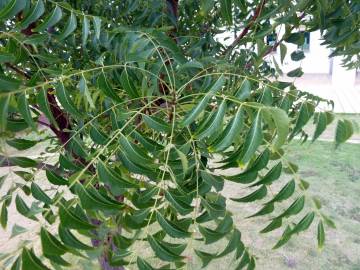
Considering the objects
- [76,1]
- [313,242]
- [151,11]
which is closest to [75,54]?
[76,1]

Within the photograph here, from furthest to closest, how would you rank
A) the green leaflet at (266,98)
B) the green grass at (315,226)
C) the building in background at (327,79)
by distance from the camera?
1. the building in background at (327,79)
2. the green grass at (315,226)
3. the green leaflet at (266,98)

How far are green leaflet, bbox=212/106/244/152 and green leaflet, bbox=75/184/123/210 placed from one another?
0.57 feet

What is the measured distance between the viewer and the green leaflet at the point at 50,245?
0.48 meters

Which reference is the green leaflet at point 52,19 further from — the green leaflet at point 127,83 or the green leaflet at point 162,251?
the green leaflet at point 162,251

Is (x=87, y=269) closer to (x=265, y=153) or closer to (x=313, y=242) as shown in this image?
(x=265, y=153)

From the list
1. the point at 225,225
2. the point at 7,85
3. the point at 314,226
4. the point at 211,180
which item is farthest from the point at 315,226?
the point at 7,85

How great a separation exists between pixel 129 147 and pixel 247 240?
2.34 metres

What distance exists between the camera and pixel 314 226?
109 inches

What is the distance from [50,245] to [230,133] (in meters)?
0.29

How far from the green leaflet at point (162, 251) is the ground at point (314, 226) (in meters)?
1.15

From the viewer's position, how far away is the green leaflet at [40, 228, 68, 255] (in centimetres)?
48

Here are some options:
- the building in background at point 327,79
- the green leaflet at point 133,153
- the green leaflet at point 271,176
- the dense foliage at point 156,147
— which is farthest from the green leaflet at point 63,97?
the building in background at point 327,79

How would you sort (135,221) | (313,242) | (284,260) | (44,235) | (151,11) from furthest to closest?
(313,242) → (284,260) → (151,11) → (135,221) → (44,235)

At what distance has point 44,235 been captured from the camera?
485 millimetres
